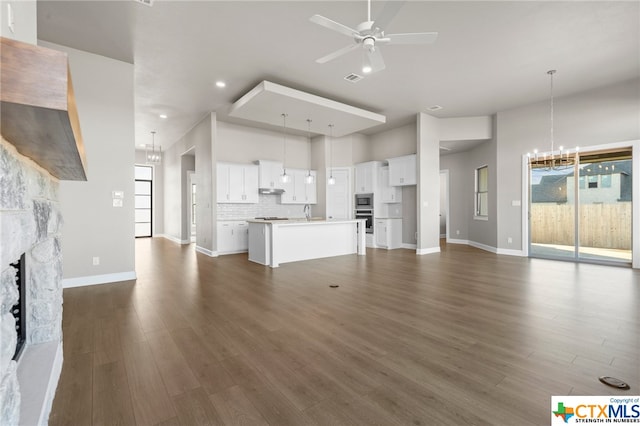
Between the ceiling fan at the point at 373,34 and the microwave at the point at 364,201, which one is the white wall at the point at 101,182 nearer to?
the ceiling fan at the point at 373,34

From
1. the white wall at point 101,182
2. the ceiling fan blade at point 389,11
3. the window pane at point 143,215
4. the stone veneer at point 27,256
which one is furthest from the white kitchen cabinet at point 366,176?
the window pane at point 143,215

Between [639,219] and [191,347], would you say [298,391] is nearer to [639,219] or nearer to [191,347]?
[191,347]

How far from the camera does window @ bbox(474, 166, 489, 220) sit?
26.5 feet

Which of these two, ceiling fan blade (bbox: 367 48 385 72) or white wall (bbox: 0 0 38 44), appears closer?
white wall (bbox: 0 0 38 44)

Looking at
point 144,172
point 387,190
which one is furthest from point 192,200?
point 387,190

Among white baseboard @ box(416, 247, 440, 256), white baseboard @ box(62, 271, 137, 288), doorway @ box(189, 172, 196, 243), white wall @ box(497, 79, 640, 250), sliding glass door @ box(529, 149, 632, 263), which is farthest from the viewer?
doorway @ box(189, 172, 196, 243)

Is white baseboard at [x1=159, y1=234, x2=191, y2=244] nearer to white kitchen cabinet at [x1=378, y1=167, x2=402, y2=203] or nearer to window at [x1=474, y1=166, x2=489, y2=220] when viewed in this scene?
white kitchen cabinet at [x1=378, y1=167, x2=402, y2=203]

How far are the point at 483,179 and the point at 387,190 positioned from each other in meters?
2.72

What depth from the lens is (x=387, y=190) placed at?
844 cm

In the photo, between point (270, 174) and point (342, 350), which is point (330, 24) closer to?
point (342, 350)

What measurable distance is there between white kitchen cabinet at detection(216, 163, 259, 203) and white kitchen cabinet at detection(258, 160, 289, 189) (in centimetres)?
17

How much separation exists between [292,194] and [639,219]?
744 centimetres

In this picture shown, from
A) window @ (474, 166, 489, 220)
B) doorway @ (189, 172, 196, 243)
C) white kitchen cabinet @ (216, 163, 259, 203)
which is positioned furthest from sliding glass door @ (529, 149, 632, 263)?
doorway @ (189, 172, 196, 243)

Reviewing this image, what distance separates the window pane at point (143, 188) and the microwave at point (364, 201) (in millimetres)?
8596
